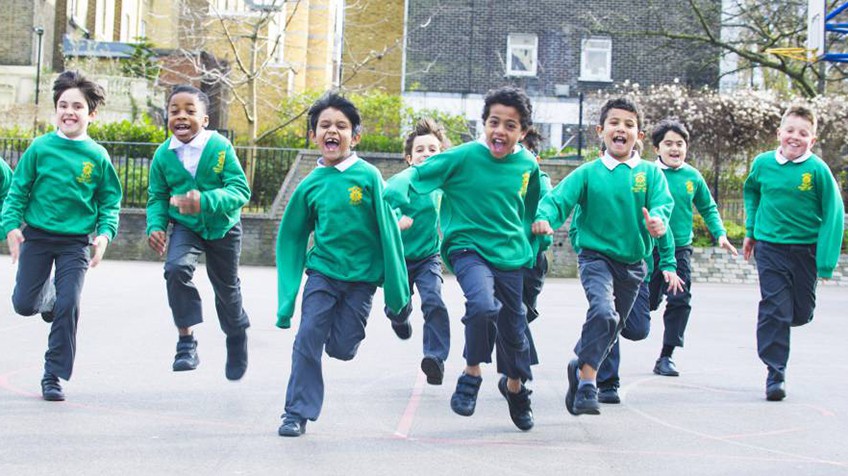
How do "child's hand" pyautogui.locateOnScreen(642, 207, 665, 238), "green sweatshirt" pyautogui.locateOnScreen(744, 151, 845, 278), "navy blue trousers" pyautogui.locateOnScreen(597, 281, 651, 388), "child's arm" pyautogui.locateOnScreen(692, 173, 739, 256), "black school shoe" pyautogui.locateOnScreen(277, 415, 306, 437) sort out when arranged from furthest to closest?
"child's arm" pyautogui.locateOnScreen(692, 173, 739, 256)
"green sweatshirt" pyautogui.locateOnScreen(744, 151, 845, 278)
"navy blue trousers" pyautogui.locateOnScreen(597, 281, 651, 388)
"child's hand" pyautogui.locateOnScreen(642, 207, 665, 238)
"black school shoe" pyautogui.locateOnScreen(277, 415, 306, 437)

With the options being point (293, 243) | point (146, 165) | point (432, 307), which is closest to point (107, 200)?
point (293, 243)

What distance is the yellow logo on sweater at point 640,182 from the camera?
6934mm

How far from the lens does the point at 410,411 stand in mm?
6852

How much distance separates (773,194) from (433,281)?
2.55 meters

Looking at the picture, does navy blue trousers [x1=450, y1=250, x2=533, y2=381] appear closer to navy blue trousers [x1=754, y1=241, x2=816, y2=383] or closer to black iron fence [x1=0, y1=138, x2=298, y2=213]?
navy blue trousers [x1=754, y1=241, x2=816, y2=383]

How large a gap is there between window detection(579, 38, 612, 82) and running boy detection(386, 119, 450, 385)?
26.3m

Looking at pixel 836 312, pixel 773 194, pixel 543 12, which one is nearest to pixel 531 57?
pixel 543 12

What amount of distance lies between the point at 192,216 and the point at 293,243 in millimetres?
1171

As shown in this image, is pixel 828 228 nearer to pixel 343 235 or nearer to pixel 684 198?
pixel 684 198

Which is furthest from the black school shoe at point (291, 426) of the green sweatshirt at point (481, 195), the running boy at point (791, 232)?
the running boy at point (791, 232)

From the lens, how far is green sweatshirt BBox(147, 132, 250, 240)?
717 cm

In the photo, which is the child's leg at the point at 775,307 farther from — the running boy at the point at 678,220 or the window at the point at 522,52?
the window at the point at 522,52

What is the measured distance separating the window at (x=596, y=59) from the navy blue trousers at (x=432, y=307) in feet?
89.3

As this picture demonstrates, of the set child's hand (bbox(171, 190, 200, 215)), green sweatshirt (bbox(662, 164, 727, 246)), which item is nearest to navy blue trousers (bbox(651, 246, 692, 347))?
green sweatshirt (bbox(662, 164, 727, 246))
